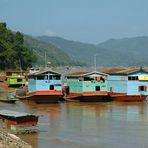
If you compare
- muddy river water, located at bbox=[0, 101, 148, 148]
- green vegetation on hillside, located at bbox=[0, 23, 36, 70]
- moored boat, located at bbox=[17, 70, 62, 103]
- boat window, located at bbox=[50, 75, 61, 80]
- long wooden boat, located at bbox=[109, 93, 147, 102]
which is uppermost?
green vegetation on hillside, located at bbox=[0, 23, 36, 70]

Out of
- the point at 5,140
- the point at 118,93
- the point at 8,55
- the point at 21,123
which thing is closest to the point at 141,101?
the point at 118,93

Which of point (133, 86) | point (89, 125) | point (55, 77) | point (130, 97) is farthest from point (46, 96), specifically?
point (89, 125)

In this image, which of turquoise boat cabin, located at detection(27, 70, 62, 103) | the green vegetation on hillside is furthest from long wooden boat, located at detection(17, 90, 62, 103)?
the green vegetation on hillside

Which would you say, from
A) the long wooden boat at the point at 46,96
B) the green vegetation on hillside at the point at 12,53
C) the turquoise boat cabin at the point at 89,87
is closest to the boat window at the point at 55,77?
the long wooden boat at the point at 46,96

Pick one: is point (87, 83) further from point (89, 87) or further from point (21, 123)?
point (21, 123)

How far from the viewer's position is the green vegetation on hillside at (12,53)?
93812 millimetres

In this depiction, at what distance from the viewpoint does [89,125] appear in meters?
29.9

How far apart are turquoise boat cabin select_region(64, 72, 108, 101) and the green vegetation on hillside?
44.0 m

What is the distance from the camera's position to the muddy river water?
23.4m

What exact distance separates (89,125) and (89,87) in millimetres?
17860

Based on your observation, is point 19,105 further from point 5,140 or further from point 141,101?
point 5,140

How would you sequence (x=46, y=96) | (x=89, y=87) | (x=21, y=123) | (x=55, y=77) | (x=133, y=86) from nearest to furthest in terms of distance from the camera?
1. (x=21, y=123)
2. (x=46, y=96)
3. (x=55, y=77)
4. (x=89, y=87)
5. (x=133, y=86)

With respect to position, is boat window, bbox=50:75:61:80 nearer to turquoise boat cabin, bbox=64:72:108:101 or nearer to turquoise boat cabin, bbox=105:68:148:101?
turquoise boat cabin, bbox=64:72:108:101

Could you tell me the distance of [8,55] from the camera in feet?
307
